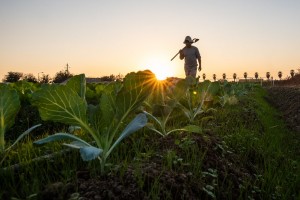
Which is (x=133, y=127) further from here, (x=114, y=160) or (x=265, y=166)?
(x=265, y=166)

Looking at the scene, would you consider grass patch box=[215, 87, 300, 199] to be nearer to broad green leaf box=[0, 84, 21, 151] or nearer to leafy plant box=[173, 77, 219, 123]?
leafy plant box=[173, 77, 219, 123]

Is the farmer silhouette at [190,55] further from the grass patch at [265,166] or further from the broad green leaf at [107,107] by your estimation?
the broad green leaf at [107,107]

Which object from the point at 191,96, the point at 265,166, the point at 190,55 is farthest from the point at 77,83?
the point at 190,55

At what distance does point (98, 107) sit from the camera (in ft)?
7.71

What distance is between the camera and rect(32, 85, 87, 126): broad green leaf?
2.16m

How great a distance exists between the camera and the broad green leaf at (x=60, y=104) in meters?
2.16

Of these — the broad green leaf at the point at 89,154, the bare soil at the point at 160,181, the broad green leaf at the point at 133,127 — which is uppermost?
the broad green leaf at the point at 133,127

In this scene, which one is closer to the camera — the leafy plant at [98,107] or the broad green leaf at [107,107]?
the leafy plant at [98,107]

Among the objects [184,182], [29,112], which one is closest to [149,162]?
[184,182]

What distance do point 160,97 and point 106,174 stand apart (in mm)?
2016

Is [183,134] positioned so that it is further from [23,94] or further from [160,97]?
[23,94]

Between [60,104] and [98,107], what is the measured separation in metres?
0.26

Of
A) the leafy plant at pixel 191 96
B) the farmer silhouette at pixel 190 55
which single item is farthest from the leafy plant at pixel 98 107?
the farmer silhouette at pixel 190 55

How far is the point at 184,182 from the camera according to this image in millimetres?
2246
